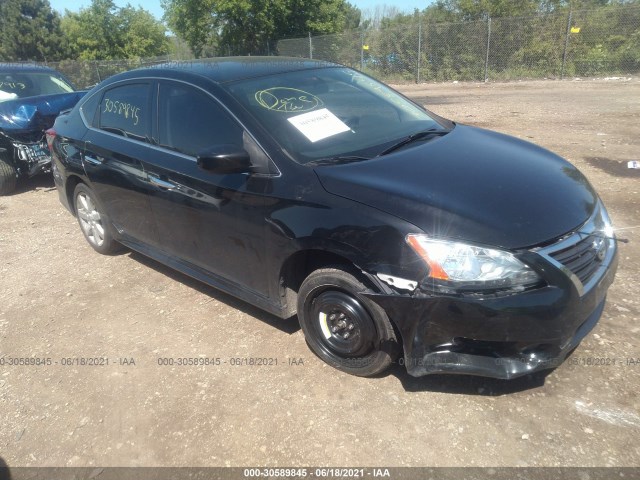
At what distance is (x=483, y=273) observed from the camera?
7.64 ft

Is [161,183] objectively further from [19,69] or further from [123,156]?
[19,69]

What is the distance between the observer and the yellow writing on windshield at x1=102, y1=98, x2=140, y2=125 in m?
3.92

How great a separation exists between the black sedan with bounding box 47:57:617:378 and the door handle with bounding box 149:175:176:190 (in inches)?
0.7

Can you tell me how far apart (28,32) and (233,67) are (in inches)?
1526

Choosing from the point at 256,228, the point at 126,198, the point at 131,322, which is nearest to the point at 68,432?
the point at 131,322

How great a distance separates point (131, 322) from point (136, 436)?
1.26m

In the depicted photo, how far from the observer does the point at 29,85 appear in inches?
323

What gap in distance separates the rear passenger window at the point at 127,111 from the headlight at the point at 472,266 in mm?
2458

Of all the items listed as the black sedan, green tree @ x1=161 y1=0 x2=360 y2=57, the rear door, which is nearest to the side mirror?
the black sedan

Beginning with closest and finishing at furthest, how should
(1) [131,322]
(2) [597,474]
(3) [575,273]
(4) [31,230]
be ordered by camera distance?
(2) [597,474] → (3) [575,273] → (1) [131,322] → (4) [31,230]

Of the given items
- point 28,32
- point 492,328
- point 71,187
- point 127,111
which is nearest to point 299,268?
point 492,328

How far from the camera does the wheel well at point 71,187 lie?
482 cm

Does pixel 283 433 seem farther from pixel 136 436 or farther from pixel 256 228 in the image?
pixel 256 228

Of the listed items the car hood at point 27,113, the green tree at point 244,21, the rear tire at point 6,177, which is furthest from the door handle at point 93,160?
the green tree at point 244,21
